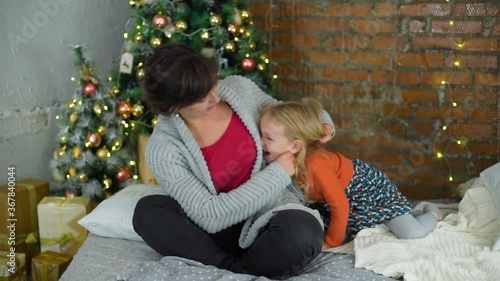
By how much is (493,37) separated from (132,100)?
5.17 feet

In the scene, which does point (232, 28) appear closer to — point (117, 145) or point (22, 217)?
point (117, 145)

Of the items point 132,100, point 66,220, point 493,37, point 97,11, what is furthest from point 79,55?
point 493,37

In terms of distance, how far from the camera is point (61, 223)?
2.47 m

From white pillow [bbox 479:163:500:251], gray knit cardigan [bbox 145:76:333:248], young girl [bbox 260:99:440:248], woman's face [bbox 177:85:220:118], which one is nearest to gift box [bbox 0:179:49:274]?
gray knit cardigan [bbox 145:76:333:248]

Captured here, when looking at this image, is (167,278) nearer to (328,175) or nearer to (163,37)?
(328,175)

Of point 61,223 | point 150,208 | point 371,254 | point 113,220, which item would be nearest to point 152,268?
point 150,208

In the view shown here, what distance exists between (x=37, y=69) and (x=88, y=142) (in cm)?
38

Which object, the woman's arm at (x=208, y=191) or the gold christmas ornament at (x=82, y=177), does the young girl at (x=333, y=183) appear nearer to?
the woman's arm at (x=208, y=191)

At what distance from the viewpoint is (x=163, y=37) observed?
266 cm

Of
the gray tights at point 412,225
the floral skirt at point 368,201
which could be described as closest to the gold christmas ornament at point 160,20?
the floral skirt at point 368,201

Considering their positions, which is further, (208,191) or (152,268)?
(208,191)

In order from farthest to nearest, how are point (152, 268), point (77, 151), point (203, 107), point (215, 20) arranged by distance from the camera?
point (77, 151) → point (215, 20) → point (203, 107) → point (152, 268)

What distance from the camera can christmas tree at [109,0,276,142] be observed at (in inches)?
103

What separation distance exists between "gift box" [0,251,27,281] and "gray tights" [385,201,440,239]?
4.25 ft
